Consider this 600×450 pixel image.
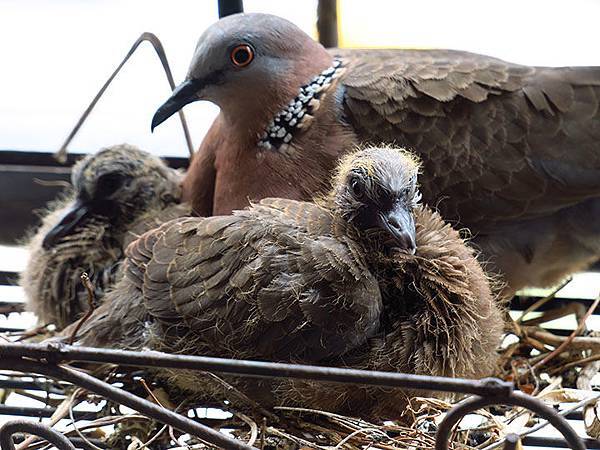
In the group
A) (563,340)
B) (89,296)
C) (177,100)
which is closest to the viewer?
(89,296)

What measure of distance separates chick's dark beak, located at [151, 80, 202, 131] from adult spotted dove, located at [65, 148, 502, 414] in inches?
8.7

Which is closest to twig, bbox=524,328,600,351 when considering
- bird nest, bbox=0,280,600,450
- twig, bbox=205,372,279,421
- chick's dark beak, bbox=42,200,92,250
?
bird nest, bbox=0,280,600,450

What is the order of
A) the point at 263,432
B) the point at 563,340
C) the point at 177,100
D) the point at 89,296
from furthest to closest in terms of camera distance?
the point at 563,340, the point at 177,100, the point at 263,432, the point at 89,296

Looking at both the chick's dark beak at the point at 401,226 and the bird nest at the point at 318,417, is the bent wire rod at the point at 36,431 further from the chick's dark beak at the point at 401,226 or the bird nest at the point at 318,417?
the chick's dark beak at the point at 401,226

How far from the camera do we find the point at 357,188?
48.4 inches

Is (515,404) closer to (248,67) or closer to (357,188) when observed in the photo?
(357,188)

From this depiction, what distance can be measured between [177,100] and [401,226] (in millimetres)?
480

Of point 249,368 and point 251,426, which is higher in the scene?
point 249,368

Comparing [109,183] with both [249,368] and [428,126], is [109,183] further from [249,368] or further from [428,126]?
[249,368]

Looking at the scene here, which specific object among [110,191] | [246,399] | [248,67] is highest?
[248,67]

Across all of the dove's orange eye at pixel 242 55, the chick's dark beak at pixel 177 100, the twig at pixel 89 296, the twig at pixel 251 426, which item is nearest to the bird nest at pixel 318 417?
the twig at pixel 251 426

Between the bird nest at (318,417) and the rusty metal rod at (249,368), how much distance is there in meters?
0.24

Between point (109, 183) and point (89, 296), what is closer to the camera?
point (89, 296)

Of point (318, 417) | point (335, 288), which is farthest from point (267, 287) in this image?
point (318, 417)
